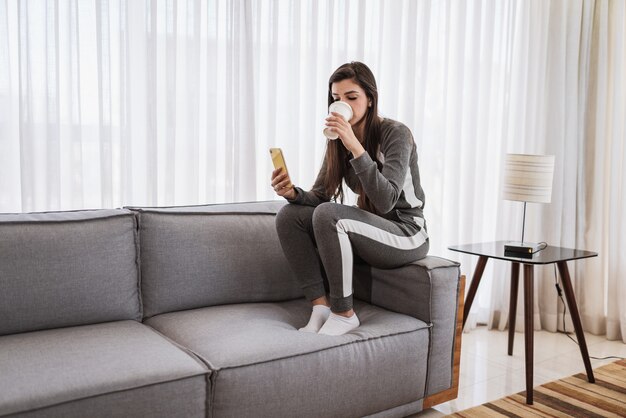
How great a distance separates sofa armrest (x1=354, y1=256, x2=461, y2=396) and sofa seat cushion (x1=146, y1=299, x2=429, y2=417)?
0.05 metres

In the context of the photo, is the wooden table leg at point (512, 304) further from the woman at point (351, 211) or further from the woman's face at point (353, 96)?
→ the woman's face at point (353, 96)

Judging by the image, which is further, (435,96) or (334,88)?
(435,96)

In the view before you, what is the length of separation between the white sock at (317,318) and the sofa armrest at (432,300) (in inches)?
10.3

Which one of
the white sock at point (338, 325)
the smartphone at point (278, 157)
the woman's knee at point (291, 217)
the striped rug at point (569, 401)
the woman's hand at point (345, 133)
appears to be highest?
the woman's hand at point (345, 133)

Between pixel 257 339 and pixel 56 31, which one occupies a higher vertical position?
pixel 56 31

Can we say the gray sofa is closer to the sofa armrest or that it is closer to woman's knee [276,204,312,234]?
the sofa armrest

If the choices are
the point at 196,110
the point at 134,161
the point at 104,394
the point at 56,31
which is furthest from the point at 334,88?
the point at 104,394

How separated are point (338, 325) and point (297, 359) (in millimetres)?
288

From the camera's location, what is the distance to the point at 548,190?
273cm

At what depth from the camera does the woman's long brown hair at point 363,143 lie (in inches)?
88.3

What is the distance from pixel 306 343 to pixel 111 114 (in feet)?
4.03

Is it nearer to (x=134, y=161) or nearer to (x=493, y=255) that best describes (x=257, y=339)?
(x=134, y=161)

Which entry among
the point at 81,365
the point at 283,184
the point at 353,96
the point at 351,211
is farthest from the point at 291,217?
the point at 81,365

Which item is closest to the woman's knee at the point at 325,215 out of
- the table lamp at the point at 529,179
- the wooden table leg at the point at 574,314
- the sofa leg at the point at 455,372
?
the sofa leg at the point at 455,372
